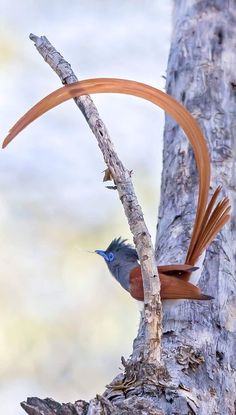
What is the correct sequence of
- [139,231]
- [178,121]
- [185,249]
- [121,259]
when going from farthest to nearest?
[185,249] < [121,259] < [178,121] < [139,231]

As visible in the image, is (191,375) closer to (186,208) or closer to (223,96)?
(186,208)

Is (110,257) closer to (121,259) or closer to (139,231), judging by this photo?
(121,259)

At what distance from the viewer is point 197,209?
1557mm

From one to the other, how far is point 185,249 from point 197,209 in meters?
0.41

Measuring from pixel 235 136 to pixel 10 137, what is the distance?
114cm

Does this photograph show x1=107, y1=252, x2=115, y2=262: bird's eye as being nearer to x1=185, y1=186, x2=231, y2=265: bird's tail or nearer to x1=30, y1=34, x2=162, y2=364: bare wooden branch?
x1=185, y1=186, x2=231, y2=265: bird's tail

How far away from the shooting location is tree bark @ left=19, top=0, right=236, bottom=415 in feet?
4.50

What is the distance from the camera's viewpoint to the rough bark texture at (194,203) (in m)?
1.53

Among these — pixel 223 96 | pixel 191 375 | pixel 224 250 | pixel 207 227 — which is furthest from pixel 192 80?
pixel 191 375

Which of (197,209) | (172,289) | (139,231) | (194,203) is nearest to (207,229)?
(197,209)

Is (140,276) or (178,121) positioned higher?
(178,121)

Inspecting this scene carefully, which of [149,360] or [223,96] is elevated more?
[223,96]

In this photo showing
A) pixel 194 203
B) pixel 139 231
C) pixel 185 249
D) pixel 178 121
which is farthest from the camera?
pixel 194 203

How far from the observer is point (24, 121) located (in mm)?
1291
